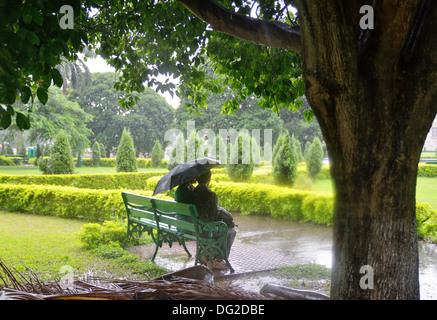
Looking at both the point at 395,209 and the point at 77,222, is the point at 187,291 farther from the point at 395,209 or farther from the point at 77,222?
the point at 77,222

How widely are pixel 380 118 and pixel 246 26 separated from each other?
1.51m

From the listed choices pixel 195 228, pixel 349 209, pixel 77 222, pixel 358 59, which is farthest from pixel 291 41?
pixel 77 222

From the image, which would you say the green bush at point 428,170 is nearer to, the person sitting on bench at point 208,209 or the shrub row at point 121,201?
the shrub row at point 121,201

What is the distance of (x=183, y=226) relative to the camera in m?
6.02

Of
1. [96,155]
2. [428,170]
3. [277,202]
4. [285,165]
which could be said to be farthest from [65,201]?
[96,155]

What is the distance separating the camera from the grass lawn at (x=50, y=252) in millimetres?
5652

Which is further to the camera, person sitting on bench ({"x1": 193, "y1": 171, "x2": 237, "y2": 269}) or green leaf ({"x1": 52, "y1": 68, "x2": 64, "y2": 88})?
person sitting on bench ({"x1": 193, "y1": 171, "x2": 237, "y2": 269})

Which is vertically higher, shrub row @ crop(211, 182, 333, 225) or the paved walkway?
shrub row @ crop(211, 182, 333, 225)

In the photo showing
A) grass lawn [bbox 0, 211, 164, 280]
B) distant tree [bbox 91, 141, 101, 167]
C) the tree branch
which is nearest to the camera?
the tree branch

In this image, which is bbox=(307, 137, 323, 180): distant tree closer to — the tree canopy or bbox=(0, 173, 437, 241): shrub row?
bbox=(0, 173, 437, 241): shrub row

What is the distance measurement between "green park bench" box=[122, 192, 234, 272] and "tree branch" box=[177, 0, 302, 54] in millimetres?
2895

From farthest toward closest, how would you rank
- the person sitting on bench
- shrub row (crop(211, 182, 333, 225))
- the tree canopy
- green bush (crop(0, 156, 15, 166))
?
green bush (crop(0, 156, 15, 166)) → shrub row (crop(211, 182, 333, 225)) → the person sitting on bench → the tree canopy

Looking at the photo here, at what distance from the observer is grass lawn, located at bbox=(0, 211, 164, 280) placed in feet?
18.5

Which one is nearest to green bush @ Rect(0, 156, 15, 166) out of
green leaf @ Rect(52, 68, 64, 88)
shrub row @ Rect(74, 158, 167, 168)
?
shrub row @ Rect(74, 158, 167, 168)
